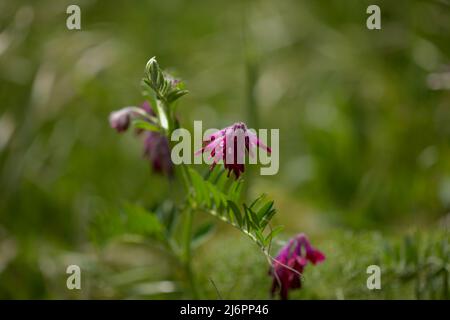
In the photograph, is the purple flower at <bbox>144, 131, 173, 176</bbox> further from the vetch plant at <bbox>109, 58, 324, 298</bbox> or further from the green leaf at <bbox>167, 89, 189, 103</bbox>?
the green leaf at <bbox>167, 89, 189, 103</bbox>

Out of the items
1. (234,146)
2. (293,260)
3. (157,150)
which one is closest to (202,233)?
(157,150)

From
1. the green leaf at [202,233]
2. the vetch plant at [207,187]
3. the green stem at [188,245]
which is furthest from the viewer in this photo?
the green leaf at [202,233]

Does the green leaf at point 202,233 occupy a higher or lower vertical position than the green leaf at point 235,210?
lower

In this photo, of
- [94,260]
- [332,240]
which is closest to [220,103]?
[94,260]

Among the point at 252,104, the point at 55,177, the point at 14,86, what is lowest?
the point at 55,177

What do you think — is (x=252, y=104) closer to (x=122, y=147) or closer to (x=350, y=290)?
(x=122, y=147)

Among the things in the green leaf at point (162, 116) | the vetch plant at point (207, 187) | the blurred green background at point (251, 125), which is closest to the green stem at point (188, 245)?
the vetch plant at point (207, 187)

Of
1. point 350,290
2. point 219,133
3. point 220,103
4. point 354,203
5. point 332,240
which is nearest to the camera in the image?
point 219,133

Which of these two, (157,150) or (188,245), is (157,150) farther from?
(188,245)

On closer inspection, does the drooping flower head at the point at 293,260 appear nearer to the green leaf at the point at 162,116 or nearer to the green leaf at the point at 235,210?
the green leaf at the point at 235,210
